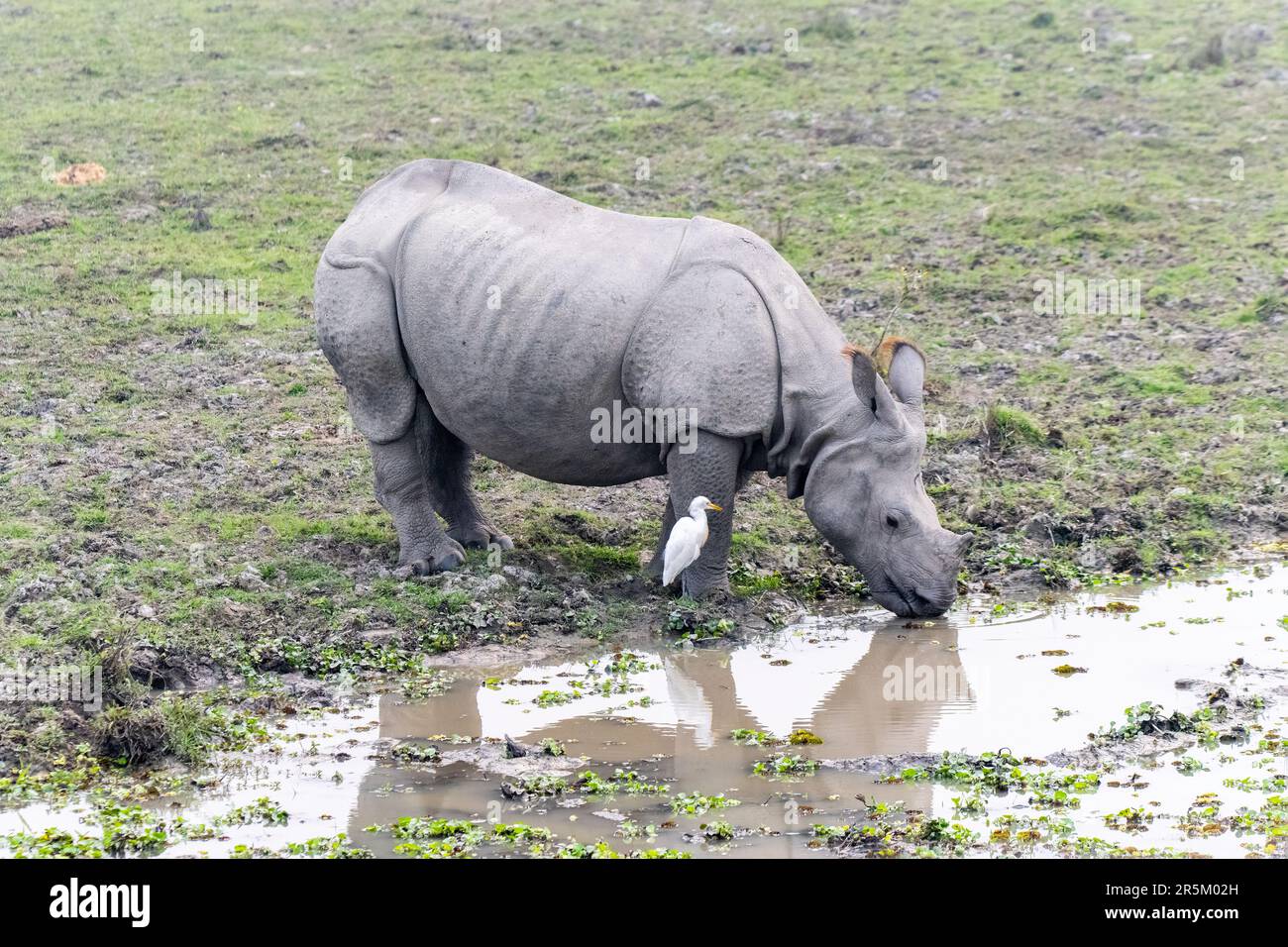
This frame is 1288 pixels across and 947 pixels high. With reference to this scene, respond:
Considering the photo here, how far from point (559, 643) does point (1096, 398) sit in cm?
487

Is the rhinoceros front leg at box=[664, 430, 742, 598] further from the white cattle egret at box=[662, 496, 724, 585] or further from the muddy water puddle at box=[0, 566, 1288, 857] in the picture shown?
the muddy water puddle at box=[0, 566, 1288, 857]

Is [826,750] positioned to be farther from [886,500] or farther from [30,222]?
[30,222]

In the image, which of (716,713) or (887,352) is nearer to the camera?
(716,713)

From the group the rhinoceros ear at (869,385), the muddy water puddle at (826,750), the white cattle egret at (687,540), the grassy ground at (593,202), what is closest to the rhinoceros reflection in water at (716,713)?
the muddy water puddle at (826,750)

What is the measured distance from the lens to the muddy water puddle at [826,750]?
21.1ft

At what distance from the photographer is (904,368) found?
9.22 metres

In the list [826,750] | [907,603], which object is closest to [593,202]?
[907,603]

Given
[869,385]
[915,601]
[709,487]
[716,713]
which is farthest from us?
[709,487]

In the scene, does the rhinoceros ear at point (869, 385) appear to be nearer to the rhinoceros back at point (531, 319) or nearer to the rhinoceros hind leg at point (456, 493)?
the rhinoceros back at point (531, 319)

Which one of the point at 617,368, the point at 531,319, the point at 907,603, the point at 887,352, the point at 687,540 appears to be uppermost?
the point at 531,319

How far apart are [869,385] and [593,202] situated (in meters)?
6.87

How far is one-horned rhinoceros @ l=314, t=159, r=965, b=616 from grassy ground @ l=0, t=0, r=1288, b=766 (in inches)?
27.5

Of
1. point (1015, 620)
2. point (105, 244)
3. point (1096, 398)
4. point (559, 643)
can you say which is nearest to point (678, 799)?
point (559, 643)

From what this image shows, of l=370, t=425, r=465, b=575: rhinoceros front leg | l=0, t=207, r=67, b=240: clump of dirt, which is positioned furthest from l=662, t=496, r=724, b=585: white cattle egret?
l=0, t=207, r=67, b=240: clump of dirt
